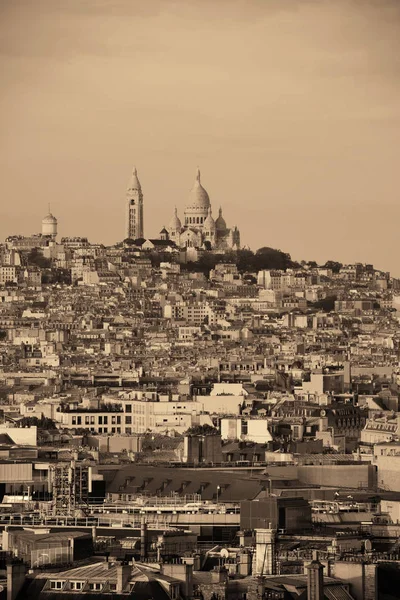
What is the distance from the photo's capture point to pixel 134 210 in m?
158

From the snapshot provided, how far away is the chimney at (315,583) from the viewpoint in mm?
25500

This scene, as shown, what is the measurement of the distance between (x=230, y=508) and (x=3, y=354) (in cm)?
7020

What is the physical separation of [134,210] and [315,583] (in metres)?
132

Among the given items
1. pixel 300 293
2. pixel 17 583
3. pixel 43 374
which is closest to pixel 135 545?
pixel 17 583

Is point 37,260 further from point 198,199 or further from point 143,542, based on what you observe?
point 143,542

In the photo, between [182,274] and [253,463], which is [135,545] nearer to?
[253,463]

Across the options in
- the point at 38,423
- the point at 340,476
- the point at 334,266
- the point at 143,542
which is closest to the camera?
the point at 143,542

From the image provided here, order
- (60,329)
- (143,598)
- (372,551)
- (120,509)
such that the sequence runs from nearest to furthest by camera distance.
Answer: (143,598) < (372,551) < (120,509) < (60,329)

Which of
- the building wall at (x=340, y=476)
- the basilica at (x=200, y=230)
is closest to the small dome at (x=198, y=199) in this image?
the basilica at (x=200, y=230)

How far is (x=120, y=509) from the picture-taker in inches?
1544

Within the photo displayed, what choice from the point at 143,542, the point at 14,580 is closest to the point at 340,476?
the point at 143,542

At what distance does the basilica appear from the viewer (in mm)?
159500

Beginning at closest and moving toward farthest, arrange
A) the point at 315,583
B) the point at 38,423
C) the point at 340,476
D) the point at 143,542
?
the point at 315,583 < the point at 143,542 < the point at 340,476 < the point at 38,423

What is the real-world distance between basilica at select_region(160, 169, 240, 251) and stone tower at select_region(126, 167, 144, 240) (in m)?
1.29
